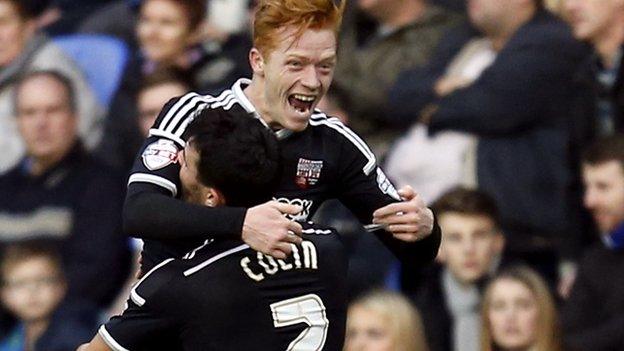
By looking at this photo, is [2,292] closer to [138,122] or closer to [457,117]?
[138,122]

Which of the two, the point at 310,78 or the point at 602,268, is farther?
the point at 602,268

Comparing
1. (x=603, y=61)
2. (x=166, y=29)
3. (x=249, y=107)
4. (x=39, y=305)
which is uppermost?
(x=249, y=107)

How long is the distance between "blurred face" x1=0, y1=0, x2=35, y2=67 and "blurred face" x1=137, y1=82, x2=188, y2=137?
89cm

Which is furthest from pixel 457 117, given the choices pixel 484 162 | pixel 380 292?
pixel 380 292

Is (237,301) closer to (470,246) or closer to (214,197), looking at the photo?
(214,197)

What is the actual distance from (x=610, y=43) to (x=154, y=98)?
6.91ft

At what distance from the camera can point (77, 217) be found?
9047 mm

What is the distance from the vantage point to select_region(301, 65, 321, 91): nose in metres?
5.06

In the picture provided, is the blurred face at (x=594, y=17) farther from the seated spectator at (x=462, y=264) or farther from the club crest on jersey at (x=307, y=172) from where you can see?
the club crest on jersey at (x=307, y=172)

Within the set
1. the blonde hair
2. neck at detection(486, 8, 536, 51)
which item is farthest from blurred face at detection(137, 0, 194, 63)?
the blonde hair

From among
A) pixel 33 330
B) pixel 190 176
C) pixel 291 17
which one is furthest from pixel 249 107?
pixel 33 330

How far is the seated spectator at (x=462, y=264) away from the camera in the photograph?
319 inches

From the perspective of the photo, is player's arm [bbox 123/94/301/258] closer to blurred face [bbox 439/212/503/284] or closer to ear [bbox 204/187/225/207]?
ear [bbox 204/187/225/207]

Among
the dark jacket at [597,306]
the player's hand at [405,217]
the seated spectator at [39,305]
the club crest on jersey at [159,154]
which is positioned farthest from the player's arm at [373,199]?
the seated spectator at [39,305]
